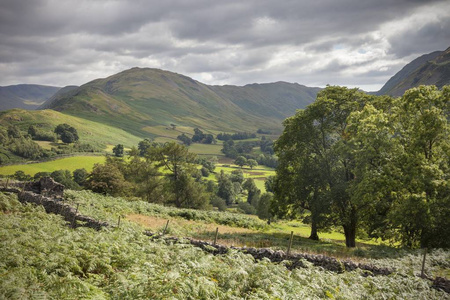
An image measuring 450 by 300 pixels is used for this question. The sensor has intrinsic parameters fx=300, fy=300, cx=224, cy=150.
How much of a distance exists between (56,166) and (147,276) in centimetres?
10637

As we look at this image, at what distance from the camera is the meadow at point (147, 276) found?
8.43 metres

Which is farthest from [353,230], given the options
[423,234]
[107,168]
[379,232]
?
[107,168]

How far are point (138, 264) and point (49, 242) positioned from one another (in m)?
4.14

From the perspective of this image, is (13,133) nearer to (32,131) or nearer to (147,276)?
(32,131)

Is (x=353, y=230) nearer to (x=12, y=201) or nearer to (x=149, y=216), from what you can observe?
(x=149, y=216)

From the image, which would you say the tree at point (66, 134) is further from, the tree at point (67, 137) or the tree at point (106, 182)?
the tree at point (106, 182)

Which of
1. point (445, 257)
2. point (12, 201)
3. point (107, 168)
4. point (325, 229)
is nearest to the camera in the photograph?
point (445, 257)

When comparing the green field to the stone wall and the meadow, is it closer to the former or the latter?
the stone wall

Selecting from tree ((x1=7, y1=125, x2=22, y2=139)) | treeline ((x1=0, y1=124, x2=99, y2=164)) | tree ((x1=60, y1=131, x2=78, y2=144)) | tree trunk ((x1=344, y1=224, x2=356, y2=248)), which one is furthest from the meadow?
tree ((x1=60, y1=131, x2=78, y2=144))

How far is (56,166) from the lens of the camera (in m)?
101

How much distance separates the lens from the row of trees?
2338 cm

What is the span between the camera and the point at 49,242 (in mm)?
12406

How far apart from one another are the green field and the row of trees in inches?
3388

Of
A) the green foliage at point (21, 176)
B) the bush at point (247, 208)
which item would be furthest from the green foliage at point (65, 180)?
the bush at point (247, 208)
